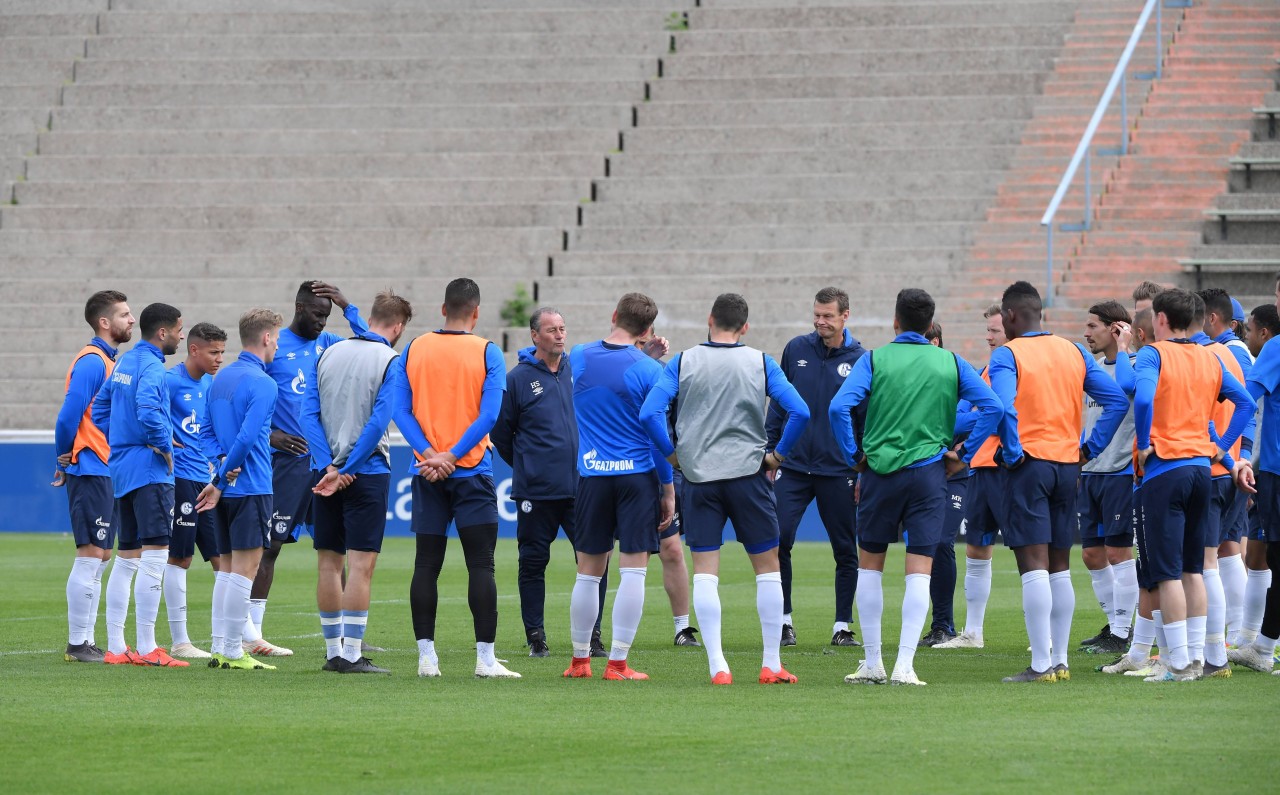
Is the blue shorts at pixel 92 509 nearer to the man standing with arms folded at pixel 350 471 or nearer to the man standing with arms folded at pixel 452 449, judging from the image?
the man standing with arms folded at pixel 350 471

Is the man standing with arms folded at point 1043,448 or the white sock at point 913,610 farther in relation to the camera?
the man standing with arms folded at point 1043,448

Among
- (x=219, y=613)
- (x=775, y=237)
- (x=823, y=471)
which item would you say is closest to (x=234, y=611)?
(x=219, y=613)

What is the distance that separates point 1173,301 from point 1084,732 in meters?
2.86

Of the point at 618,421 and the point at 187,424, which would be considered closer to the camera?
the point at 618,421

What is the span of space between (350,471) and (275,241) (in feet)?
A: 61.4

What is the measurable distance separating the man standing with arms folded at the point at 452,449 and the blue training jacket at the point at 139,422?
5.17 ft

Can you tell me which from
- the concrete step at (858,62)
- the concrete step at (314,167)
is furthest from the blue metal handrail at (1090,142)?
the concrete step at (314,167)

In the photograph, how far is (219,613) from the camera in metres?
10.4

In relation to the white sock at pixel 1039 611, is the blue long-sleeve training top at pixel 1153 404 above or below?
above

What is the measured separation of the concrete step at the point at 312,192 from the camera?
28.3 m

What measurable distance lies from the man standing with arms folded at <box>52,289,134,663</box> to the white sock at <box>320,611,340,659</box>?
5.25ft

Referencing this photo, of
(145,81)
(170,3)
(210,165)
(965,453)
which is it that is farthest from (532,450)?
(170,3)

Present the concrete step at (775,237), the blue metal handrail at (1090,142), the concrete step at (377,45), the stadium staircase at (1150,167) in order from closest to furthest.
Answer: the blue metal handrail at (1090,142) < the stadium staircase at (1150,167) < the concrete step at (775,237) < the concrete step at (377,45)

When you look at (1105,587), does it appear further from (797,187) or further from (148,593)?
(797,187)
